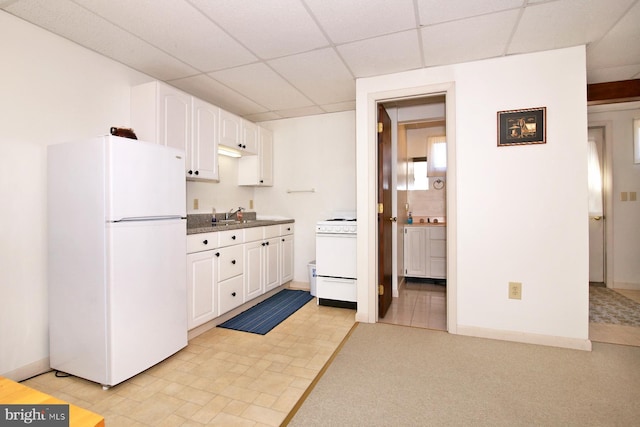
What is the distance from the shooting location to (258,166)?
4023mm

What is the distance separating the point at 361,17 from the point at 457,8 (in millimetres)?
593

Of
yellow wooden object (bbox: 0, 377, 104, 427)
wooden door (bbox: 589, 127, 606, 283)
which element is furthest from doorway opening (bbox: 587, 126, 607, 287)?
yellow wooden object (bbox: 0, 377, 104, 427)

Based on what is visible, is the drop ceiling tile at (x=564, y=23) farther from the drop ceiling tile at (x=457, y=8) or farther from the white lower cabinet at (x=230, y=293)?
the white lower cabinet at (x=230, y=293)

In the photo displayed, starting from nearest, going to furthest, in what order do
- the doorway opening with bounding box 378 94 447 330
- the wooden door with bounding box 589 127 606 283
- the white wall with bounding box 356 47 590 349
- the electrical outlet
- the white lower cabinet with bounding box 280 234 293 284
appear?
1. the white wall with bounding box 356 47 590 349
2. the electrical outlet
3. the doorway opening with bounding box 378 94 447 330
4. the white lower cabinet with bounding box 280 234 293 284
5. the wooden door with bounding box 589 127 606 283

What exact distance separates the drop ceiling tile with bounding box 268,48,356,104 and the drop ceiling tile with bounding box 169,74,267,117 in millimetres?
711

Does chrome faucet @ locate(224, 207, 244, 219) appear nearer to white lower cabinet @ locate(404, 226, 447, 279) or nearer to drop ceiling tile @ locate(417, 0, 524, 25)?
white lower cabinet @ locate(404, 226, 447, 279)

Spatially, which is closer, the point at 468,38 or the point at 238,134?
the point at 468,38

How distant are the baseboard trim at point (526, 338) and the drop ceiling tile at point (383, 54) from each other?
2.34 meters

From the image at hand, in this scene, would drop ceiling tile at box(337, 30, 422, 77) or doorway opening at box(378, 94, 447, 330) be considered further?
doorway opening at box(378, 94, 447, 330)

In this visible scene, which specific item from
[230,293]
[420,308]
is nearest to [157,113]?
[230,293]

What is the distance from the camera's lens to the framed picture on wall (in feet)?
7.98

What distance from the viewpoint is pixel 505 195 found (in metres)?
2.54

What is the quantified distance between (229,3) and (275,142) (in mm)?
2569

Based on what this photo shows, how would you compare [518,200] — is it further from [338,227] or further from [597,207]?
[597,207]
